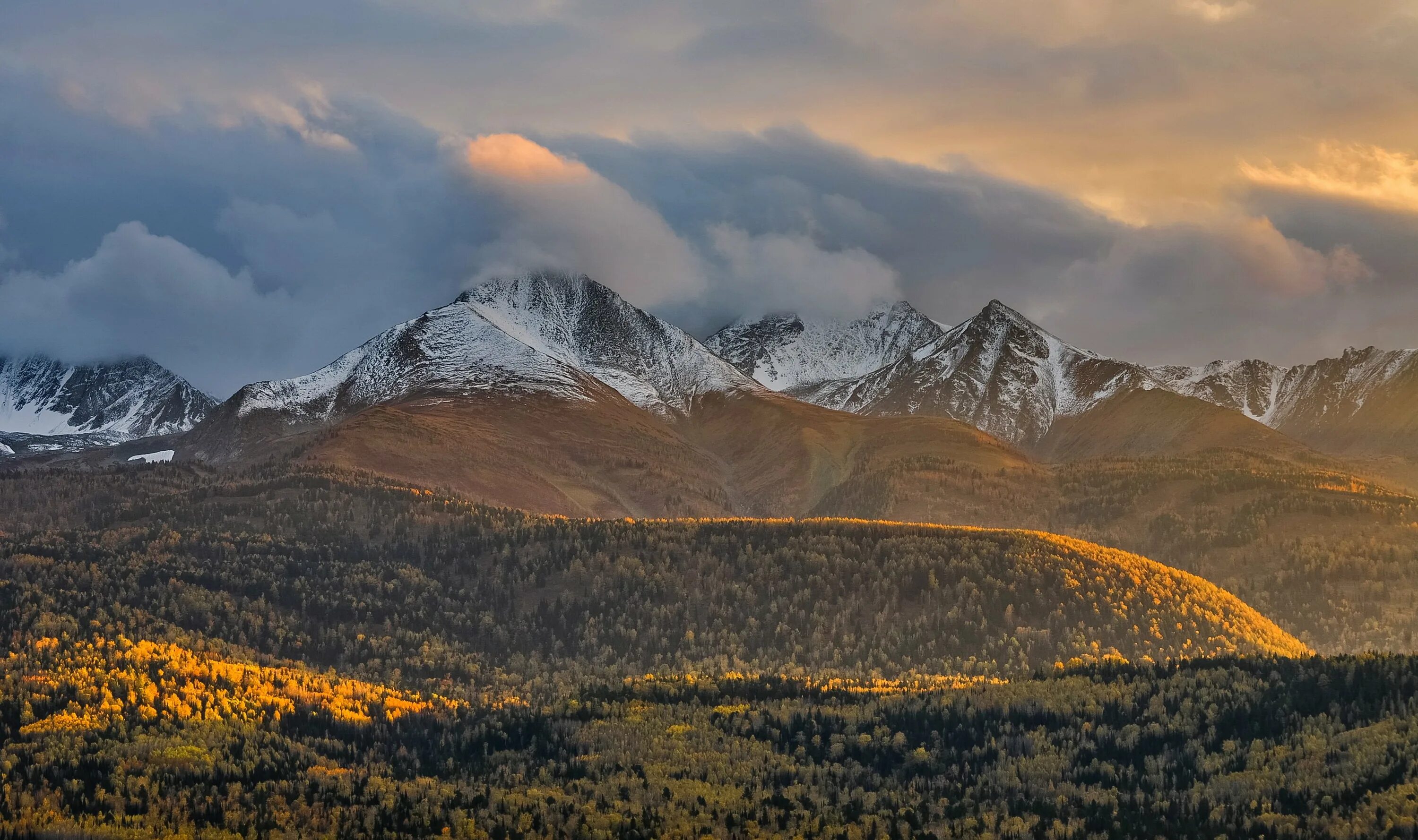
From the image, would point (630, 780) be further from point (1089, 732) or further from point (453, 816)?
point (1089, 732)

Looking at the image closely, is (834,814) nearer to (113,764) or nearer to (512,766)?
(512,766)

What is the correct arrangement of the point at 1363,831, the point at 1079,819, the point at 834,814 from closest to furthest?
the point at 1363,831 < the point at 1079,819 < the point at 834,814

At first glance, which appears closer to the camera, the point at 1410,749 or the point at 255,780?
the point at 1410,749

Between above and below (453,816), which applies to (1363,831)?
above

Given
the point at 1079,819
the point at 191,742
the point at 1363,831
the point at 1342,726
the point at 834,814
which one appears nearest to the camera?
the point at 1363,831

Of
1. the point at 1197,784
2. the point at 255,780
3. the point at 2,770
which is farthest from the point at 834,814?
the point at 2,770

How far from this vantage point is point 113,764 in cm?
17788

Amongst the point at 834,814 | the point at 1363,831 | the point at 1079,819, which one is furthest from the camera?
the point at 834,814

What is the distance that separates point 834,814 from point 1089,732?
53.2 m

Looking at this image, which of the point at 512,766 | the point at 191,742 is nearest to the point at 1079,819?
the point at 512,766

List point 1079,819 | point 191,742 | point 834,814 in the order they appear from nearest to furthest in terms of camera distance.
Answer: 1. point 1079,819
2. point 834,814
3. point 191,742

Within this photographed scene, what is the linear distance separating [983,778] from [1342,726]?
1691 inches

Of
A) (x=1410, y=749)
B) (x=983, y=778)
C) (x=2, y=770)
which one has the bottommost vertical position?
(x=2, y=770)

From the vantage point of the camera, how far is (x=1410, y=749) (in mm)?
151375
